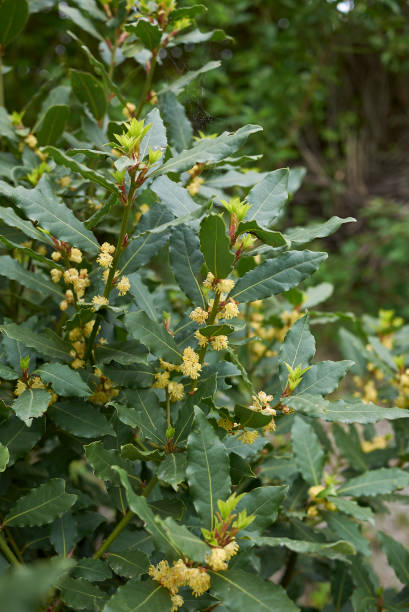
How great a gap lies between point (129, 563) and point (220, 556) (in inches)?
7.9

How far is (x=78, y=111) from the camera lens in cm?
125

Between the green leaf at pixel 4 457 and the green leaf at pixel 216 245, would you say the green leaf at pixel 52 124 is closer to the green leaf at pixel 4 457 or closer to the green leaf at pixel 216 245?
the green leaf at pixel 216 245

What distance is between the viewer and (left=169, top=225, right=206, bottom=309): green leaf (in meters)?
0.73

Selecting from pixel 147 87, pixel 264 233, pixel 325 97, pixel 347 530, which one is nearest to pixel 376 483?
pixel 347 530

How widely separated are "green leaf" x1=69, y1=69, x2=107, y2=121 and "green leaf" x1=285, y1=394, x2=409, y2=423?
69cm

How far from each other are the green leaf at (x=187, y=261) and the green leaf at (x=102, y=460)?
0.23 metres

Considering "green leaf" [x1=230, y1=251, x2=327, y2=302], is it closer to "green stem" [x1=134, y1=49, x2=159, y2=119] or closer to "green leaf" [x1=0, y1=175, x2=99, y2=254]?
"green leaf" [x1=0, y1=175, x2=99, y2=254]

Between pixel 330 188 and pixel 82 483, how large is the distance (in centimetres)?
351

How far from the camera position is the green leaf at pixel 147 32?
856mm

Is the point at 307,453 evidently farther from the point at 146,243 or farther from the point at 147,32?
the point at 147,32

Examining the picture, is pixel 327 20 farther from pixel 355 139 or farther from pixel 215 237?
pixel 215 237

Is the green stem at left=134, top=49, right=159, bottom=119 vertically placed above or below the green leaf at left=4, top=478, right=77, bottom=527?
above

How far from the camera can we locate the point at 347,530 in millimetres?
921

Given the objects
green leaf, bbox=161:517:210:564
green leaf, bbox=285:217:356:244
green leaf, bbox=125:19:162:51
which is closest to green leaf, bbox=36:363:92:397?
green leaf, bbox=161:517:210:564
